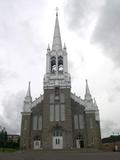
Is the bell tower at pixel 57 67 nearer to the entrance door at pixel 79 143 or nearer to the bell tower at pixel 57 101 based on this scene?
the bell tower at pixel 57 101

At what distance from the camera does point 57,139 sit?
54281 millimetres

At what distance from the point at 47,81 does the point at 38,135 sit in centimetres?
1418

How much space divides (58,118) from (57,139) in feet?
16.8

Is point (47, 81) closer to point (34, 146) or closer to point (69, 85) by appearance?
point (69, 85)

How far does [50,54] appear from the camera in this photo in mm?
64875

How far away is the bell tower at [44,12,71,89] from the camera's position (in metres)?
60.0

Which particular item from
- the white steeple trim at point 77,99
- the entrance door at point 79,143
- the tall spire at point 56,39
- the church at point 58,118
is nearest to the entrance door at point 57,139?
the church at point 58,118

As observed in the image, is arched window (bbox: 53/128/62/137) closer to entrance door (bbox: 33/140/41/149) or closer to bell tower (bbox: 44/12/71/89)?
entrance door (bbox: 33/140/41/149)

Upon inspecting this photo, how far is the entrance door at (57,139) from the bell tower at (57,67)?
11818mm

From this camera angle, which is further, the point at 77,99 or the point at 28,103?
the point at 28,103

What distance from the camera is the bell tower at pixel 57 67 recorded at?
60031 mm

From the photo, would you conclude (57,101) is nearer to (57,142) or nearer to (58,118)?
(58,118)

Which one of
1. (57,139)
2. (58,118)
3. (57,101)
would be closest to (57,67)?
(57,101)

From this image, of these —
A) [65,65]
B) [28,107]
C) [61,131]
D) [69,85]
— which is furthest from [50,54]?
[61,131]
